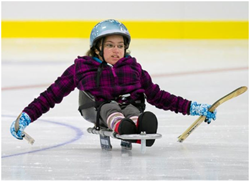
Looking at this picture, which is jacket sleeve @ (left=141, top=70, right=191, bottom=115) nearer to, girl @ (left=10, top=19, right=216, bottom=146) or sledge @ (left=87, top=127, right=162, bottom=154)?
girl @ (left=10, top=19, right=216, bottom=146)

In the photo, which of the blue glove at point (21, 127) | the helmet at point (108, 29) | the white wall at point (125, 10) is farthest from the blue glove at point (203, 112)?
the white wall at point (125, 10)

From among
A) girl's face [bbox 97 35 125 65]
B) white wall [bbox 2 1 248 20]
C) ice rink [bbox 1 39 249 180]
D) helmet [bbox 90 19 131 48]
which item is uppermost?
white wall [bbox 2 1 248 20]

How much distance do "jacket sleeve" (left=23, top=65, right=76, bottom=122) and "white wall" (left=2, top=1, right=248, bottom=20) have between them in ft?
23.8

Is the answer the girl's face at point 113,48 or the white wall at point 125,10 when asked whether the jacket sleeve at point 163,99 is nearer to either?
the girl's face at point 113,48

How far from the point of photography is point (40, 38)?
10539 millimetres

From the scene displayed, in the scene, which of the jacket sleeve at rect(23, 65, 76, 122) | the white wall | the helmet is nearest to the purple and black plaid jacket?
the jacket sleeve at rect(23, 65, 76, 122)

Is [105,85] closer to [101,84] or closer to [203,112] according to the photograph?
[101,84]

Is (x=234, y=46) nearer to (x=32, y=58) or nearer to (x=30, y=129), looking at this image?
(x=32, y=58)

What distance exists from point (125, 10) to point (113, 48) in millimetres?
7319

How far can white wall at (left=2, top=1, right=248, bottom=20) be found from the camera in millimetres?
10070

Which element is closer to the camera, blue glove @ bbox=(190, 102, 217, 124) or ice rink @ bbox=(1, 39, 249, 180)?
ice rink @ bbox=(1, 39, 249, 180)

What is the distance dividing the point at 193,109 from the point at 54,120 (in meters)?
1.09

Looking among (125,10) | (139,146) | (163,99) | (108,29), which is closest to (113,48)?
(108,29)

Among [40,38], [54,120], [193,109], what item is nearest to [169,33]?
[40,38]
